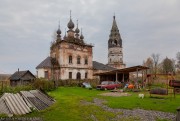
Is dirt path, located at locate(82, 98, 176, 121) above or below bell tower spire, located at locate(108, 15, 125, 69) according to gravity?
below

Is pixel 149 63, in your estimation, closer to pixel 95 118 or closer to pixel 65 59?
pixel 65 59

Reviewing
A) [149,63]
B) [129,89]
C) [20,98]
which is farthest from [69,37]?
[149,63]

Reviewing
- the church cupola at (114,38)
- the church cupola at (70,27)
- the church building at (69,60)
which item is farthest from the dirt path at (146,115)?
the church cupola at (114,38)

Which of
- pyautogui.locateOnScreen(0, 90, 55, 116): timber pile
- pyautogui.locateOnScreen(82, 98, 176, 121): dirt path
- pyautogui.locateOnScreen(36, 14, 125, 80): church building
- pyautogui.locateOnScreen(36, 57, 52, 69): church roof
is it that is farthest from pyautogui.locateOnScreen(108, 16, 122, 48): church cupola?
pyautogui.locateOnScreen(82, 98, 176, 121): dirt path

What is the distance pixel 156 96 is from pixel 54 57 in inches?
1342

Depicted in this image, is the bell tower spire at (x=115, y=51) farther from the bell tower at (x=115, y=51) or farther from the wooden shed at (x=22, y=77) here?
the wooden shed at (x=22, y=77)

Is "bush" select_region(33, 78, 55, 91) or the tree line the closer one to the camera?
"bush" select_region(33, 78, 55, 91)

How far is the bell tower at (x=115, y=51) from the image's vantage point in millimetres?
71312

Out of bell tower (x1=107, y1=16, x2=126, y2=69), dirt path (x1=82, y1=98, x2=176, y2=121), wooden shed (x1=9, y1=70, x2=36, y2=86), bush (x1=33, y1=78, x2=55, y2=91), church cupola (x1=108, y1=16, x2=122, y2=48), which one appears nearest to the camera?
dirt path (x1=82, y1=98, x2=176, y2=121)

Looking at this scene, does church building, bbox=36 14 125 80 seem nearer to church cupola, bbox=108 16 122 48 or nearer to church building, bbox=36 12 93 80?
church building, bbox=36 12 93 80

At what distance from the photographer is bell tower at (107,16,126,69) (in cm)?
7131

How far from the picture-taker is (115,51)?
72000mm

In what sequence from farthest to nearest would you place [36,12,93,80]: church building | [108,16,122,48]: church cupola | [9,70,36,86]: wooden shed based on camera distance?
[108,16,122,48]: church cupola
[36,12,93,80]: church building
[9,70,36,86]: wooden shed

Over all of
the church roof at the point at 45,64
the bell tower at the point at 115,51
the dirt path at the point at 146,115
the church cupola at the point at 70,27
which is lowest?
the dirt path at the point at 146,115
